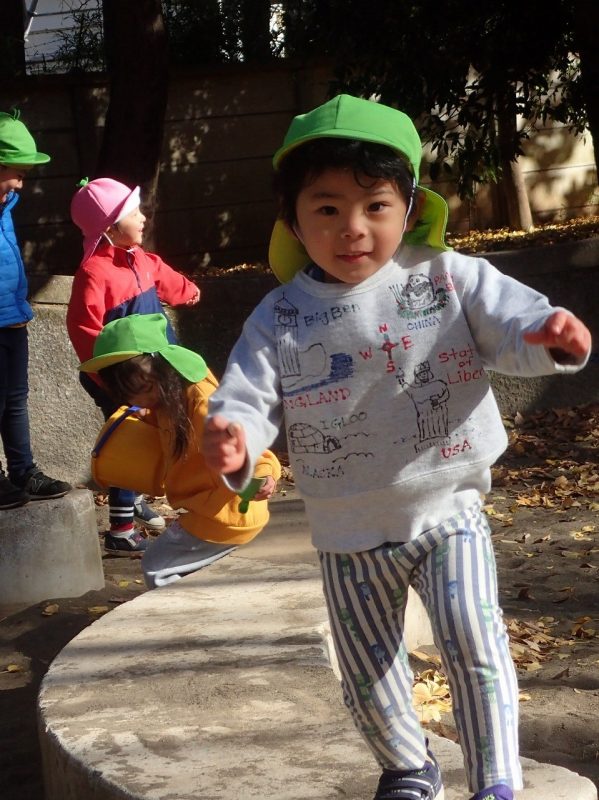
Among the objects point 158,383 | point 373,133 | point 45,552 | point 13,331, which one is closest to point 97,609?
point 45,552

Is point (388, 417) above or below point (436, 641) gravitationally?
above

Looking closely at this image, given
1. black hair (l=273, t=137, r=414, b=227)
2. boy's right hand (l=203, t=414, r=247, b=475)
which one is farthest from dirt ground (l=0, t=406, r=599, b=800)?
black hair (l=273, t=137, r=414, b=227)

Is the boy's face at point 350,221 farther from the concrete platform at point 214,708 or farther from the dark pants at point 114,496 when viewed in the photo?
the dark pants at point 114,496

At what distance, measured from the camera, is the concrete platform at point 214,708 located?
2680 millimetres

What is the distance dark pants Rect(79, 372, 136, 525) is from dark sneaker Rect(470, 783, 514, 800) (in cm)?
335

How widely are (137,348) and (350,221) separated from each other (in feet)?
6.53

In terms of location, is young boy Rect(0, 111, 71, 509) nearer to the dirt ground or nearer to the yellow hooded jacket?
the dirt ground

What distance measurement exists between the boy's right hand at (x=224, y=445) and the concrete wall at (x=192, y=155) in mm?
7240

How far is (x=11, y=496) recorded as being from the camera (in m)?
5.20

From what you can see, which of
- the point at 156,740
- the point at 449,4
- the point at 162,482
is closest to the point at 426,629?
the point at 162,482

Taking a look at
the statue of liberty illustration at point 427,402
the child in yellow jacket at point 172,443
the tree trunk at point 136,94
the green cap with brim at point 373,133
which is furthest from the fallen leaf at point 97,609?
the tree trunk at point 136,94

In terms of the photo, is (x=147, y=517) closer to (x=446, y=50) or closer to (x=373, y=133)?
(x=446, y=50)

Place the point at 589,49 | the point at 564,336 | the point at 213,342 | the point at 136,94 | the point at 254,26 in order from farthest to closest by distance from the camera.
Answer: the point at 254,26, the point at 136,94, the point at 589,49, the point at 213,342, the point at 564,336

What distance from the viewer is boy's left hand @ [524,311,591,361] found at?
84.2 inches
